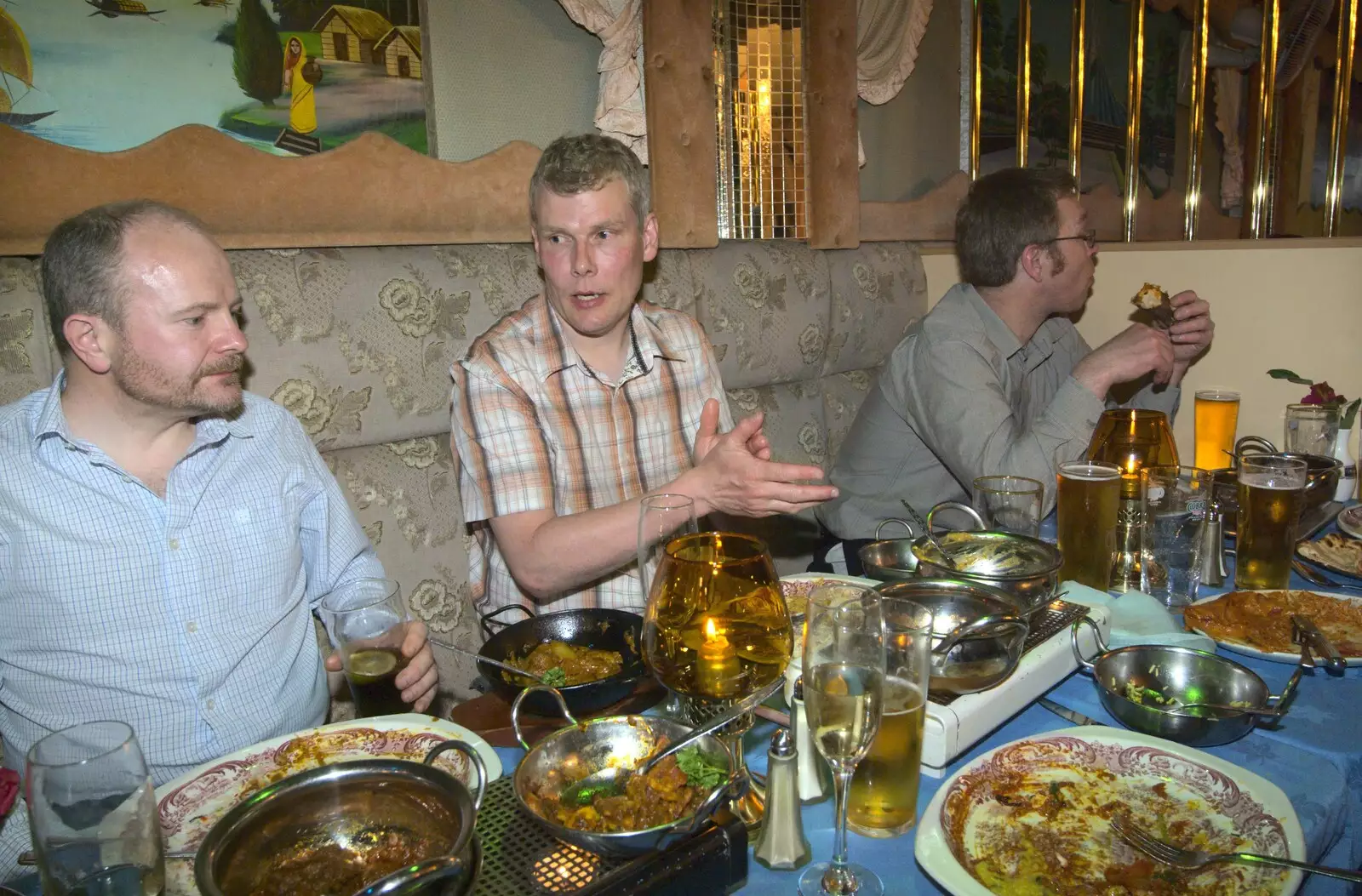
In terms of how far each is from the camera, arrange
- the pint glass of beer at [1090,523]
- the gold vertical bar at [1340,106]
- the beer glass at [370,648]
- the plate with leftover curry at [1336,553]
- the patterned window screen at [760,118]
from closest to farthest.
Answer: the beer glass at [370,648]
the pint glass of beer at [1090,523]
the plate with leftover curry at [1336,553]
the patterned window screen at [760,118]
the gold vertical bar at [1340,106]

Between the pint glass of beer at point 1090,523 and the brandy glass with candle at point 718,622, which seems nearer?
the brandy glass with candle at point 718,622

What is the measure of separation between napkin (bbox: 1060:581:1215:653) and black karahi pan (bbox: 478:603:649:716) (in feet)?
2.07

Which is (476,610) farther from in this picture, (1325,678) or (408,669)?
(1325,678)

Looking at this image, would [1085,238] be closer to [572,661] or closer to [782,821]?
[572,661]

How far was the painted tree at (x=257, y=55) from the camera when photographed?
2303mm

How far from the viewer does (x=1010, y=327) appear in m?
2.69

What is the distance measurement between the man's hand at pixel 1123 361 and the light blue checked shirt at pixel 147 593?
5.94 ft

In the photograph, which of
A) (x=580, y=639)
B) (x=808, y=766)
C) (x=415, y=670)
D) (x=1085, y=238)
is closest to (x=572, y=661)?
(x=580, y=639)

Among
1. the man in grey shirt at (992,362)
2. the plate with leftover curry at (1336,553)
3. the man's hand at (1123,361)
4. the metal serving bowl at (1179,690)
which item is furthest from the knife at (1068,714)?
the man's hand at (1123,361)

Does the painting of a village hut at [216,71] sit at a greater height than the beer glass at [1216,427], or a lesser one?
greater

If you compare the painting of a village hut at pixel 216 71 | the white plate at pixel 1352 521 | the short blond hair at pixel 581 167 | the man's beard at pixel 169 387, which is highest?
the painting of a village hut at pixel 216 71

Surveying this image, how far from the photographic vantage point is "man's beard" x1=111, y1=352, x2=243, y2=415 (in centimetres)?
146

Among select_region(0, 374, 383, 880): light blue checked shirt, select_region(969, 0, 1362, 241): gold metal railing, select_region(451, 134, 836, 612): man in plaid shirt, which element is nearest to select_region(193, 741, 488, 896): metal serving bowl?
select_region(0, 374, 383, 880): light blue checked shirt

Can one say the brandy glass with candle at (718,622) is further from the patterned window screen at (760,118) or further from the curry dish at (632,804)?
the patterned window screen at (760,118)
